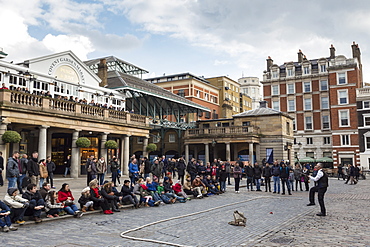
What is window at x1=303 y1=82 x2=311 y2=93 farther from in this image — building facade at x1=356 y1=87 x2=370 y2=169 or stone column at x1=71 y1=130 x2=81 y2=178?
stone column at x1=71 y1=130 x2=81 y2=178

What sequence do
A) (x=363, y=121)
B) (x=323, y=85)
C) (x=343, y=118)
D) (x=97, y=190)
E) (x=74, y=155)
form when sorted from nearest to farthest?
(x=97, y=190) → (x=74, y=155) → (x=363, y=121) → (x=343, y=118) → (x=323, y=85)

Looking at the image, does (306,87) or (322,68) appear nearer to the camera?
(322,68)

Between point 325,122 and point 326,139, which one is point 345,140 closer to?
point 326,139

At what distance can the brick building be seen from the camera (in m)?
55.0

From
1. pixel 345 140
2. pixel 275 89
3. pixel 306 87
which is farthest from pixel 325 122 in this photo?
pixel 275 89

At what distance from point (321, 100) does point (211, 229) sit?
182 feet

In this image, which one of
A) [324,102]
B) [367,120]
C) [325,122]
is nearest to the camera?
[367,120]

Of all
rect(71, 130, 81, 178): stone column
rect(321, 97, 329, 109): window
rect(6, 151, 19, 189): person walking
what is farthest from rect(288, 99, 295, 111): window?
rect(6, 151, 19, 189): person walking

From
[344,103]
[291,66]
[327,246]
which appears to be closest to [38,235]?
[327,246]

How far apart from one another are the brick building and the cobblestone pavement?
1760 inches

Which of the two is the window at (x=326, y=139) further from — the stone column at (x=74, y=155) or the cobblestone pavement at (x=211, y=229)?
the cobblestone pavement at (x=211, y=229)

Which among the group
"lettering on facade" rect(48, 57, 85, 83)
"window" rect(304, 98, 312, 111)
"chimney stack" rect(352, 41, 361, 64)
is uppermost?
A: "chimney stack" rect(352, 41, 361, 64)

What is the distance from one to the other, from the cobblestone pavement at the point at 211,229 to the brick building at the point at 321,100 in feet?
147

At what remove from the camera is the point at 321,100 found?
60281 mm
